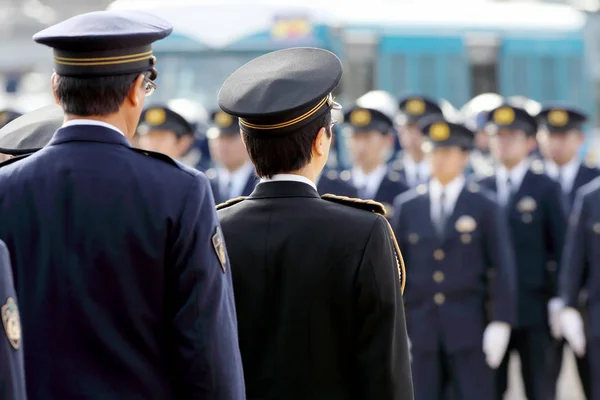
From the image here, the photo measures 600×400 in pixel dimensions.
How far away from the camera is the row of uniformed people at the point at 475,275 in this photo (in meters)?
6.92

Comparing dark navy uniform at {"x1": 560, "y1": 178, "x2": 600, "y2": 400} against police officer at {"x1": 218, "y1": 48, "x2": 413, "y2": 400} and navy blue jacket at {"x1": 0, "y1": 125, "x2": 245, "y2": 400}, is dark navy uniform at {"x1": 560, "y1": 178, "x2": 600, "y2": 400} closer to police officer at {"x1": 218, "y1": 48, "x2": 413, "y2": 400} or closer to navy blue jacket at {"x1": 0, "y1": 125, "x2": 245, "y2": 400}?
police officer at {"x1": 218, "y1": 48, "x2": 413, "y2": 400}

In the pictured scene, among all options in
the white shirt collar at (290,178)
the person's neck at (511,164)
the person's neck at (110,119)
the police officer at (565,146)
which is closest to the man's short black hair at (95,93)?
the person's neck at (110,119)

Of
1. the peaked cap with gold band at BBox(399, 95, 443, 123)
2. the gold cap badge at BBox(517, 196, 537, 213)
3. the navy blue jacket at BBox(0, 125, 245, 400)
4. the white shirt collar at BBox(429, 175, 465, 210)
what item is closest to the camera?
the navy blue jacket at BBox(0, 125, 245, 400)

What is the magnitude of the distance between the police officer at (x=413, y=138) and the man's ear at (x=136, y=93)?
249 inches

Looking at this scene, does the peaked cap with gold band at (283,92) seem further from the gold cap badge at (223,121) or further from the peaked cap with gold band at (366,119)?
the peaked cap with gold band at (366,119)

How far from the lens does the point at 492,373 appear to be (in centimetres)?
707

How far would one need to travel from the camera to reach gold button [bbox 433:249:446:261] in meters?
7.02

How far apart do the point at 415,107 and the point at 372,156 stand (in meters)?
2.00

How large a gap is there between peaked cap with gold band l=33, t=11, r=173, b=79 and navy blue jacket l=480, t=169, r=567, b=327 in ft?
18.3

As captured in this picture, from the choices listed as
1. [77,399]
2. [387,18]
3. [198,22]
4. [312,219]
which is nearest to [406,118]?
[198,22]

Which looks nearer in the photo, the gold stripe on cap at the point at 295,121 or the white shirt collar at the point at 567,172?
the gold stripe on cap at the point at 295,121

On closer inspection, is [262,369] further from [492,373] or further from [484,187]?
[484,187]

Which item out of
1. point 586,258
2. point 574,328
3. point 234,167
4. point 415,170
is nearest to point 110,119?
point 586,258

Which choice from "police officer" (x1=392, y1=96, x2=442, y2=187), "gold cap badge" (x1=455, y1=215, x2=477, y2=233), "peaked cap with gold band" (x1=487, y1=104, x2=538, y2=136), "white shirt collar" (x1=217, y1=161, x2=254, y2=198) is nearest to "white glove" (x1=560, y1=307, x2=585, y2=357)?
"gold cap badge" (x1=455, y1=215, x2=477, y2=233)
